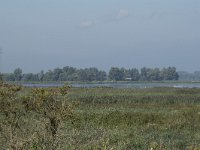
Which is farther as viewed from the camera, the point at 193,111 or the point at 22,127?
the point at 193,111

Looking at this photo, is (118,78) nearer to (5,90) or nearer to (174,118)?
(174,118)

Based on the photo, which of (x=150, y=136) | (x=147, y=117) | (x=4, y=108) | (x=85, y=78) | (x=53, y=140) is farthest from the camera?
(x=85, y=78)

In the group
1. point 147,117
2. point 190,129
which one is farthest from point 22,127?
point 147,117

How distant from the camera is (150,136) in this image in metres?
16.7

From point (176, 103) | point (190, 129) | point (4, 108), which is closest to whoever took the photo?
point (4, 108)

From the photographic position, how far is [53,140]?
27.0 feet

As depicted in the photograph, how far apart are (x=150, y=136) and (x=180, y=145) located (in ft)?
5.25

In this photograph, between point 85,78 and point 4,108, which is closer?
point 4,108

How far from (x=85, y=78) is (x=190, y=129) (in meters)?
125

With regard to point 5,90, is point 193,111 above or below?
below

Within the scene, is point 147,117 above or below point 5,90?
below

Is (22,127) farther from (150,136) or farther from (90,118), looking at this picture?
(90,118)

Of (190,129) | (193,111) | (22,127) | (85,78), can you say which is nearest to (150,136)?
(190,129)

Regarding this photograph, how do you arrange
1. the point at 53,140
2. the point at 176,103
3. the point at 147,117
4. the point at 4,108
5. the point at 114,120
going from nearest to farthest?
the point at 53,140 < the point at 4,108 < the point at 114,120 < the point at 147,117 < the point at 176,103
